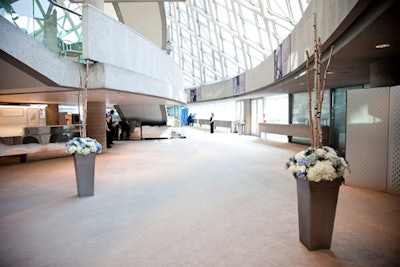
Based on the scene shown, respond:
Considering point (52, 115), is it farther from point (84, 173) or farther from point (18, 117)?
point (84, 173)

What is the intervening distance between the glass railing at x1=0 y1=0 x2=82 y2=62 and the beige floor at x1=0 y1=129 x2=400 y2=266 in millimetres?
3730

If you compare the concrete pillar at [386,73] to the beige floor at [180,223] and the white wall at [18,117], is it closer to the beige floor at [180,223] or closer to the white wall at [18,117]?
the beige floor at [180,223]

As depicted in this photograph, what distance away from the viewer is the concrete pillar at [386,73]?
24.5 feet

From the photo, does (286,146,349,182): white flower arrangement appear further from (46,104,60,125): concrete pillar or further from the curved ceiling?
(46,104,60,125): concrete pillar

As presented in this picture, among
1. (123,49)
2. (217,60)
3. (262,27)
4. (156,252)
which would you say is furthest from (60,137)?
(217,60)

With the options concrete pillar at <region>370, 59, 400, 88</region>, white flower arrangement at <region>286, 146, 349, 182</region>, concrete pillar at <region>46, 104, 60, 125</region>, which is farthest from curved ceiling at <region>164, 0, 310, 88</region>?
concrete pillar at <region>46, 104, 60, 125</region>

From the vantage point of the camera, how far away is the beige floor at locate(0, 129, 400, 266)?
3.54 meters

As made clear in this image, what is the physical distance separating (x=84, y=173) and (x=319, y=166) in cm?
505

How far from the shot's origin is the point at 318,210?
12.0 ft

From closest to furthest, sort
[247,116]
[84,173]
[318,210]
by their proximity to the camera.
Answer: [318,210], [84,173], [247,116]

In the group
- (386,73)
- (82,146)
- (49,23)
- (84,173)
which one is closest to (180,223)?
(84,173)

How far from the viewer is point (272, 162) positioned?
1087 cm

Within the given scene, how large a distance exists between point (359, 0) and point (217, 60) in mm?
26220

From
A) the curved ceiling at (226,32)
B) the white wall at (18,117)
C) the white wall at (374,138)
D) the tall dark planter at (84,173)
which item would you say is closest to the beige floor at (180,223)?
the tall dark planter at (84,173)
